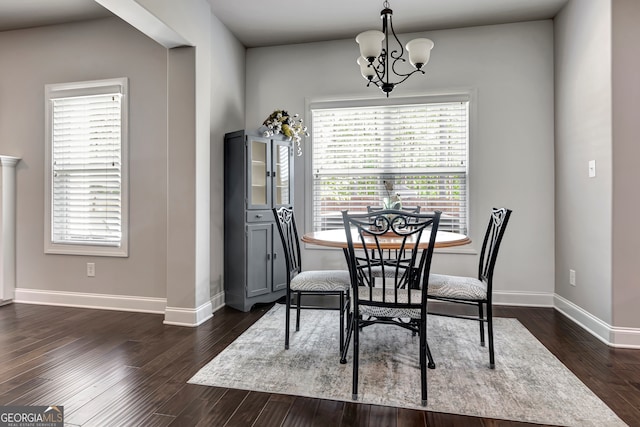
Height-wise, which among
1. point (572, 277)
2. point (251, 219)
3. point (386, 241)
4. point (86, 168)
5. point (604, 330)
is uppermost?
point (86, 168)

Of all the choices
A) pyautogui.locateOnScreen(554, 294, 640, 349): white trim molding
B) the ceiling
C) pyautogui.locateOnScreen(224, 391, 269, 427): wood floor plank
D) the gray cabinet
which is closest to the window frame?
the gray cabinet

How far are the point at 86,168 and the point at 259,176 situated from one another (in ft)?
5.62

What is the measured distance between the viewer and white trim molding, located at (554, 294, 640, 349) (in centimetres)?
258

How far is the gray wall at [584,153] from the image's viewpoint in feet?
8.81

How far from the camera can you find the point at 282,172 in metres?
3.81

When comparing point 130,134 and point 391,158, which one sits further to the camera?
point 391,158

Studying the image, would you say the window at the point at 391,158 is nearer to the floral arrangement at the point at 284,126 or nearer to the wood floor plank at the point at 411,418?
the floral arrangement at the point at 284,126

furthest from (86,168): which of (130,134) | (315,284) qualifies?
(315,284)

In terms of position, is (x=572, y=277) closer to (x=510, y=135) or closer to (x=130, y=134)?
(x=510, y=135)

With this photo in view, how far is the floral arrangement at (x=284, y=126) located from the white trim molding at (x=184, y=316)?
179 centimetres

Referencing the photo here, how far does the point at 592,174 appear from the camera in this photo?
9.36 ft

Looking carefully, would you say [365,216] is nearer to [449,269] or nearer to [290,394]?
[290,394]

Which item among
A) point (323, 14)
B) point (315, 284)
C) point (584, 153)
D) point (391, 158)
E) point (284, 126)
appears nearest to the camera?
point (315, 284)

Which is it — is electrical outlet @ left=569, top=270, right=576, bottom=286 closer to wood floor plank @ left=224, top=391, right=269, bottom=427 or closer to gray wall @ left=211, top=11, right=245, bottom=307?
wood floor plank @ left=224, top=391, right=269, bottom=427
